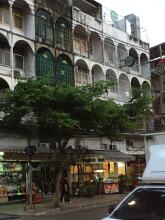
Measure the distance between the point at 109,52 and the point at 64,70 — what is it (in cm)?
724

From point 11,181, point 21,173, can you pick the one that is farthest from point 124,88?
point 11,181

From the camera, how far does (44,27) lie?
34.4 meters

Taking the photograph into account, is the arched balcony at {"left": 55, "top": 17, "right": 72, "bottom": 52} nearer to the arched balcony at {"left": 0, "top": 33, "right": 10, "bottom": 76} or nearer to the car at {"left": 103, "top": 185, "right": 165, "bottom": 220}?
the arched balcony at {"left": 0, "top": 33, "right": 10, "bottom": 76}

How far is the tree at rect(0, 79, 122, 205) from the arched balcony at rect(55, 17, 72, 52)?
9688mm

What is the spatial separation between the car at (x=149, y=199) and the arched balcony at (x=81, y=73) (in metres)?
29.4

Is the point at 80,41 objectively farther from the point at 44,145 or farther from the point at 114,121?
the point at 114,121

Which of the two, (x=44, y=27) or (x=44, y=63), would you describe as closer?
(x=44, y=63)

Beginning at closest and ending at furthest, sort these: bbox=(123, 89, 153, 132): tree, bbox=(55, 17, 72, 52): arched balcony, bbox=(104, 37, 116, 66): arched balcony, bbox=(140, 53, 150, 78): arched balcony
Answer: bbox=(123, 89, 153, 132): tree < bbox=(55, 17, 72, 52): arched balcony < bbox=(104, 37, 116, 66): arched balcony < bbox=(140, 53, 150, 78): arched balcony

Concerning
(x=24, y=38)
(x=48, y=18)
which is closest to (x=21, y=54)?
(x=24, y=38)

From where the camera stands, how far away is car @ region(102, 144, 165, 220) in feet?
24.3

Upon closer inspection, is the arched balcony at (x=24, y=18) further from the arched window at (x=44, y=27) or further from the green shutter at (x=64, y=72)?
the green shutter at (x=64, y=72)

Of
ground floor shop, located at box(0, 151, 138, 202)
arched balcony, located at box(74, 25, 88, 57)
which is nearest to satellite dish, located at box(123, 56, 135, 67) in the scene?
arched balcony, located at box(74, 25, 88, 57)

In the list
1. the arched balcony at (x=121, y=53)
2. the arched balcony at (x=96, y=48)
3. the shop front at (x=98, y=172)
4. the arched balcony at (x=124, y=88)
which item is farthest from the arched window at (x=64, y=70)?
the arched balcony at (x=121, y=53)

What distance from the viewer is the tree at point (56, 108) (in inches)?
980
